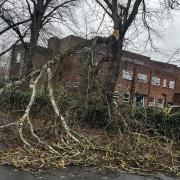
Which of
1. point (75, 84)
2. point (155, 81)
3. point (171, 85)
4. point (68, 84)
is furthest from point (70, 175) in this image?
point (171, 85)

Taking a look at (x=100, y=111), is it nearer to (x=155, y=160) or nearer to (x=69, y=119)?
(x=69, y=119)

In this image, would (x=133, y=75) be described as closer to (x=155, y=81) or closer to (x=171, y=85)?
(x=155, y=81)

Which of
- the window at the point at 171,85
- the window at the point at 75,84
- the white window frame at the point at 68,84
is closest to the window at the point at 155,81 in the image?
the window at the point at 171,85

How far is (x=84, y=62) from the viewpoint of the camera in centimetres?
1600

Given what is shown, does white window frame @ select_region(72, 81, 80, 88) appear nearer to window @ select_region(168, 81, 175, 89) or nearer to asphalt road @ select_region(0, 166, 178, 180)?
asphalt road @ select_region(0, 166, 178, 180)

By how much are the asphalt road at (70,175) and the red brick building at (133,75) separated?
20.3 ft

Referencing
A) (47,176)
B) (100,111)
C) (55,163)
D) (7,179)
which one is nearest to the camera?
(7,179)

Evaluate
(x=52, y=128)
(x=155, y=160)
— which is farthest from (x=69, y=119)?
(x=155, y=160)

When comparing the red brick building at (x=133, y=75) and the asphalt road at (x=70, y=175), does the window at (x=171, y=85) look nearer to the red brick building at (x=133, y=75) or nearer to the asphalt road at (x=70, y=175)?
the red brick building at (x=133, y=75)

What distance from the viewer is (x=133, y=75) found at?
68.8ft

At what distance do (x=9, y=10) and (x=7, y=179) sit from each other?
26.6 meters

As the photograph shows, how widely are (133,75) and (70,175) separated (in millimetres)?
12122

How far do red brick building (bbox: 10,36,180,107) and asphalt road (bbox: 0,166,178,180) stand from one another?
6.19m

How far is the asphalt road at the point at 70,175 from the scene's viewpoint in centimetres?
874
